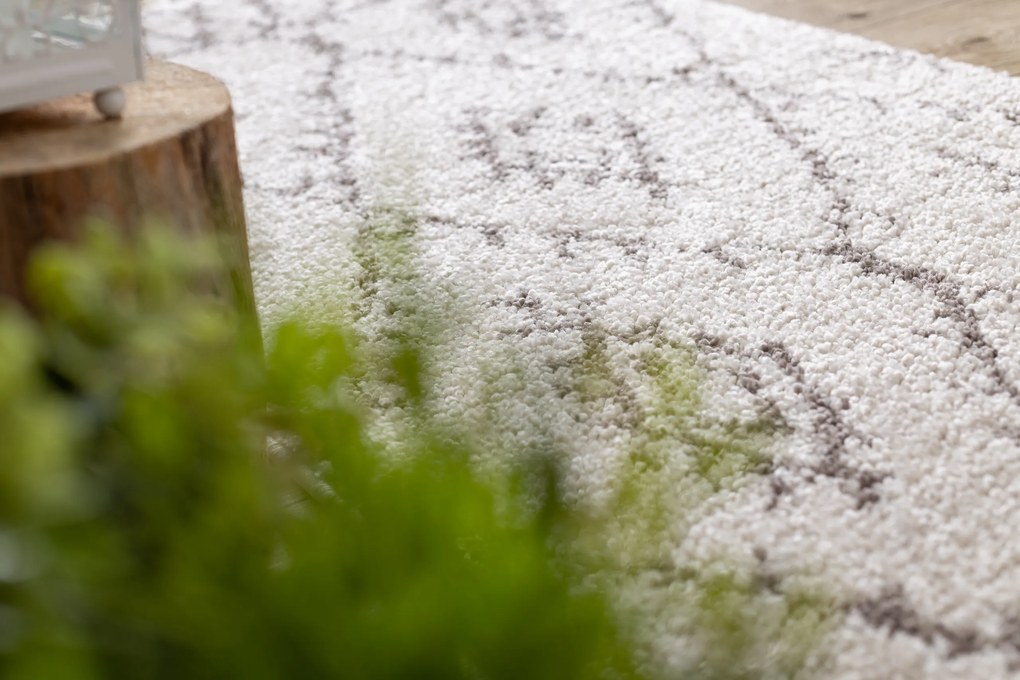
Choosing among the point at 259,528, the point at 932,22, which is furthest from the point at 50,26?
the point at 932,22

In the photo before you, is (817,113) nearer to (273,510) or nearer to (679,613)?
(679,613)

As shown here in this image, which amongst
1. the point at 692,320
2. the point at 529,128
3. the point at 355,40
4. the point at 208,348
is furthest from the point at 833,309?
the point at 355,40

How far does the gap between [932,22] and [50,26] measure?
1559 millimetres

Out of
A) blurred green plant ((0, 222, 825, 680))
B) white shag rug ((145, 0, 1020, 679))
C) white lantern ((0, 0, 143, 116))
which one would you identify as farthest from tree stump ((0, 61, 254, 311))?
blurred green plant ((0, 222, 825, 680))

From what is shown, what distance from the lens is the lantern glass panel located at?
0.69 meters

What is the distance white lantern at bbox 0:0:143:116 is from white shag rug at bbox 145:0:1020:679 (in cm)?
22

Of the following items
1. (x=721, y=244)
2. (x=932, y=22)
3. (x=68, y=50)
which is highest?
(x=68, y=50)

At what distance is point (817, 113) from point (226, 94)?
95 centimetres

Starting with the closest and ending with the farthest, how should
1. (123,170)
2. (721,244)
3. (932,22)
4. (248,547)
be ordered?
(248,547)
(123,170)
(721,244)
(932,22)

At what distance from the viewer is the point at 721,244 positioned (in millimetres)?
1161

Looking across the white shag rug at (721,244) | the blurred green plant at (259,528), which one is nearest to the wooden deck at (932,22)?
the white shag rug at (721,244)

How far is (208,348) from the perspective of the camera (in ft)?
0.88

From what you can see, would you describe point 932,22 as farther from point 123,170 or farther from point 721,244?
point 123,170

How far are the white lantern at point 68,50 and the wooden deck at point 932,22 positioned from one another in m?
1.36
